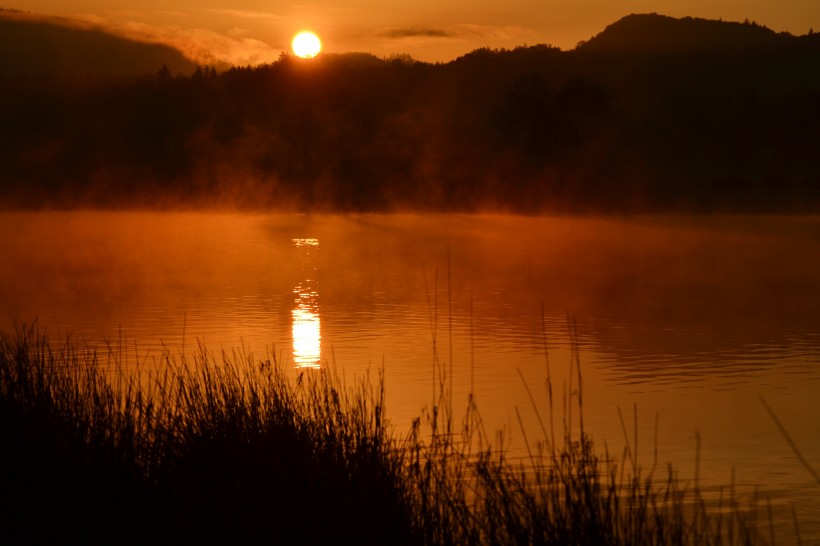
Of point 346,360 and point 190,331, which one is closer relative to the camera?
point 346,360

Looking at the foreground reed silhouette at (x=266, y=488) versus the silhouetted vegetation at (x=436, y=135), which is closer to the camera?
the foreground reed silhouette at (x=266, y=488)

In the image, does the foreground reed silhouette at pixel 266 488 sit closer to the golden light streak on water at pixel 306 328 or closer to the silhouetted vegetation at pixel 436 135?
the golden light streak on water at pixel 306 328

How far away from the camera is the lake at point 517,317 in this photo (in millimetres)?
9508

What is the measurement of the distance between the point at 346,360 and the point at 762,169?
2383 inches

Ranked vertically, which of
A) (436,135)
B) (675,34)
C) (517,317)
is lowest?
(517,317)

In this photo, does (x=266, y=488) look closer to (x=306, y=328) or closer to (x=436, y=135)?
(x=306, y=328)

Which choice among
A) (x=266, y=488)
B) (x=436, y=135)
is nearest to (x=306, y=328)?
(x=266, y=488)

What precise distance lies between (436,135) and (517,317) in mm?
64386

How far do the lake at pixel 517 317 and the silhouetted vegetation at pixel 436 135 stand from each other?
22056 millimetres

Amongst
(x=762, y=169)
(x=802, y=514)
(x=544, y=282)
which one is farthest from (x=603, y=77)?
(x=802, y=514)

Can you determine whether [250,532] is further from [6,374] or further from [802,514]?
[802,514]

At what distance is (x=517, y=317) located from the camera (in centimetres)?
1709

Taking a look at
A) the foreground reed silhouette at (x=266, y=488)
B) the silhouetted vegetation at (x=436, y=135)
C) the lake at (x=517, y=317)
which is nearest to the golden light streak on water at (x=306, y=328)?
the lake at (x=517, y=317)

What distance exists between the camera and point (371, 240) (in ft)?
119
